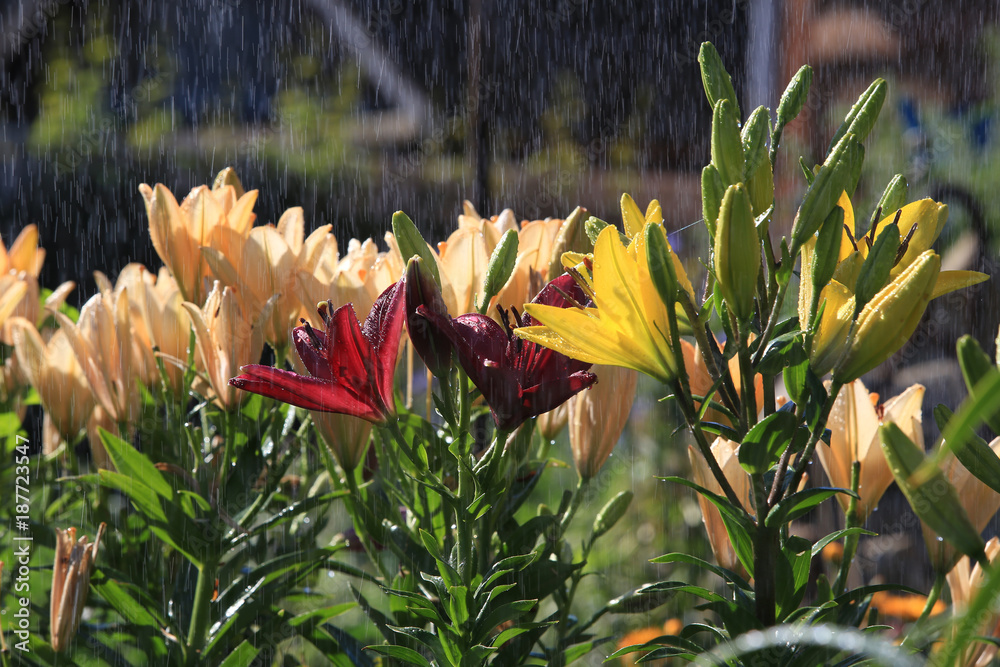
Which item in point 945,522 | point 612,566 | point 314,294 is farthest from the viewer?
A: point 612,566

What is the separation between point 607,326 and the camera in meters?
0.40

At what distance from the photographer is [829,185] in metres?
0.39

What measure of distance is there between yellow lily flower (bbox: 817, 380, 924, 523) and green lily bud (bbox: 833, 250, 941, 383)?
152mm

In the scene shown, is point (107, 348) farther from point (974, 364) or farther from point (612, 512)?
point (974, 364)

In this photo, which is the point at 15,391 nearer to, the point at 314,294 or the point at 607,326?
the point at 314,294

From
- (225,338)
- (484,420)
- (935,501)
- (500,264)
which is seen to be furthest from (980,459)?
(484,420)

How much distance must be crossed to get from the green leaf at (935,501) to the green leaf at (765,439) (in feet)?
0.21

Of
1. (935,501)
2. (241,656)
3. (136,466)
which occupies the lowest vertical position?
(241,656)

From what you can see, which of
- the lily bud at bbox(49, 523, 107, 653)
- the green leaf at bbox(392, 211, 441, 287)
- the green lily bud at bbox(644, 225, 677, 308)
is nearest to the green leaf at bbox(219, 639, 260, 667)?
the lily bud at bbox(49, 523, 107, 653)

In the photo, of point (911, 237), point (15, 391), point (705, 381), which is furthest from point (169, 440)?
point (911, 237)

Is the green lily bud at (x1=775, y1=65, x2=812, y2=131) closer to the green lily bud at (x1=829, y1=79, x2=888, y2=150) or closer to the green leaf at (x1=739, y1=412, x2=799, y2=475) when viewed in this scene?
the green lily bud at (x1=829, y1=79, x2=888, y2=150)

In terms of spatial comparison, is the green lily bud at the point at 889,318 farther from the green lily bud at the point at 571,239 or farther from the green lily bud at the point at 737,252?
the green lily bud at the point at 571,239

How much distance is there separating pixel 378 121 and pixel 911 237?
310 cm

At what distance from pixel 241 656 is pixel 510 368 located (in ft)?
1.06
